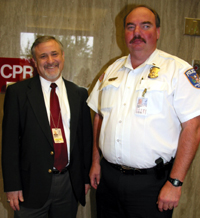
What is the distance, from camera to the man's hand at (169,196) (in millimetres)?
1451

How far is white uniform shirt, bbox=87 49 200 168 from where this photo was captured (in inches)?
58.8

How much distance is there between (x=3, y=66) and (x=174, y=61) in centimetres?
183

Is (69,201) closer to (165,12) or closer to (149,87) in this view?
(149,87)

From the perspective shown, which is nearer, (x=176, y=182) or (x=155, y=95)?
(x=176, y=182)

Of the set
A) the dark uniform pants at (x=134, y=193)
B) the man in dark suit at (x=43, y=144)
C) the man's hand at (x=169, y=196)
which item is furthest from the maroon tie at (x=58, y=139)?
the man's hand at (x=169, y=196)

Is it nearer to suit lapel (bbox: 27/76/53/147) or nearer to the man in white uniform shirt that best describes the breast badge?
the man in white uniform shirt

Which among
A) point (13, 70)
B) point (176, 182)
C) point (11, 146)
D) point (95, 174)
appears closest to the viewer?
point (176, 182)

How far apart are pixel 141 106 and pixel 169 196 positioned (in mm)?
626

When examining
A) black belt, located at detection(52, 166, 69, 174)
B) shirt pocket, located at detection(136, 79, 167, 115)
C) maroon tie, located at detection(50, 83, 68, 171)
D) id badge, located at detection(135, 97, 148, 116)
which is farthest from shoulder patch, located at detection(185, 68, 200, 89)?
black belt, located at detection(52, 166, 69, 174)

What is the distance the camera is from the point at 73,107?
1843 millimetres

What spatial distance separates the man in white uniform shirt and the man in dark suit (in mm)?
272

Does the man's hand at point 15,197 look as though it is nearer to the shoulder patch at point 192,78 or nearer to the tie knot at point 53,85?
the tie knot at point 53,85

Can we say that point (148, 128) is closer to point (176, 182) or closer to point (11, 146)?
point (176, 182)

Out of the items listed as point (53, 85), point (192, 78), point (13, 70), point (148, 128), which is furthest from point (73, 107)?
point (13, 70)
